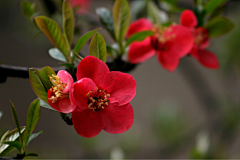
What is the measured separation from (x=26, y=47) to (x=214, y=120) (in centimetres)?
189

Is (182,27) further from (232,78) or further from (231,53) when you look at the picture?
(232,78)

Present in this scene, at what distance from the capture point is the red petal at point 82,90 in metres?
0.26

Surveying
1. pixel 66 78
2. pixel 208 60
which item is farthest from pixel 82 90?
pixel 208 60

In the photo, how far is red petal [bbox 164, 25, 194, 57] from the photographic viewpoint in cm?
45

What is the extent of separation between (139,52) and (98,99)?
0.66 ft

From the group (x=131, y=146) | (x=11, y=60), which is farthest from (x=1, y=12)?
(x=131, y=146)

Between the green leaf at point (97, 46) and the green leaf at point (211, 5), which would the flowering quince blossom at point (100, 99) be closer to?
the green leaf at point (97, 46)

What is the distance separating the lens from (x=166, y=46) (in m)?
0.47

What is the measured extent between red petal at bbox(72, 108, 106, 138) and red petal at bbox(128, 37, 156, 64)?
7.6 inches

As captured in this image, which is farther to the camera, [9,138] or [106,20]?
[106,20]

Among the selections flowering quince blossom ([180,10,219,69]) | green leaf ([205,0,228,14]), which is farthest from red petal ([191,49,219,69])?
green leaf ([205,0,228,14])

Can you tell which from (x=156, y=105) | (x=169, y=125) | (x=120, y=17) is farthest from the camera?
(x=156, y=105)

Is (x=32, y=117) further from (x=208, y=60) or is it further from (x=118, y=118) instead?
(x=208, y=60)

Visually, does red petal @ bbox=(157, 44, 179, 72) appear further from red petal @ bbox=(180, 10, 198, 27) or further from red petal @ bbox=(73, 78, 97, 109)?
red petal @ bbox=(73, 78, 97, 109)
